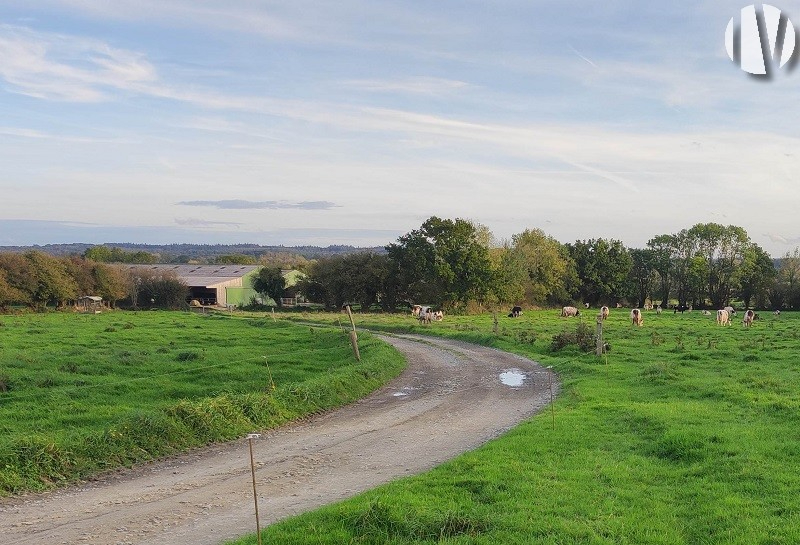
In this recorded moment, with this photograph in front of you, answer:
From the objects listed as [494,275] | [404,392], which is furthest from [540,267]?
[404,392]

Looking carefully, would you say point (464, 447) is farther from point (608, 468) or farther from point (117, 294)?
point (117, 294)

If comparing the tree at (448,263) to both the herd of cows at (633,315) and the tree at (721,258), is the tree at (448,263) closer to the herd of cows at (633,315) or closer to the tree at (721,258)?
the herd of cows at (633,315)

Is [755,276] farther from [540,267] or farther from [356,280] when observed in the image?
[356,280]

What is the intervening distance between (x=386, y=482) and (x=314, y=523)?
2.49 metres

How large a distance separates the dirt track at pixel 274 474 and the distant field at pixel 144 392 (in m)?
0.63

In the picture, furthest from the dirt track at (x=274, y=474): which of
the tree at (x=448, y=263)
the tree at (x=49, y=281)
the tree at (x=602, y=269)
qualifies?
the tree at (x=602, y=269)

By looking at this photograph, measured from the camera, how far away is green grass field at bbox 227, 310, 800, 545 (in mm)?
7395

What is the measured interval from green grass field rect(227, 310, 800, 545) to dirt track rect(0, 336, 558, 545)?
3.02 ft

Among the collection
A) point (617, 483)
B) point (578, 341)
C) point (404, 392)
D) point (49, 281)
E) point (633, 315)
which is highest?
point (49, 281)

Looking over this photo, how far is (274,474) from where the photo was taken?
425 inches

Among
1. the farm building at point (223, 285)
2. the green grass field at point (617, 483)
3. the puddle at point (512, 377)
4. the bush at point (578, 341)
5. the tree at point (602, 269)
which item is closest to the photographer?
the green grass field at point (617, 483)

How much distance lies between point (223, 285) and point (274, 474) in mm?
83055

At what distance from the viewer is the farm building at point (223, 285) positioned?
3480 inches

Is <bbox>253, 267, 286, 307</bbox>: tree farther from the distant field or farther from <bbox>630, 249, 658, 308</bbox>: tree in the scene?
the distant field
